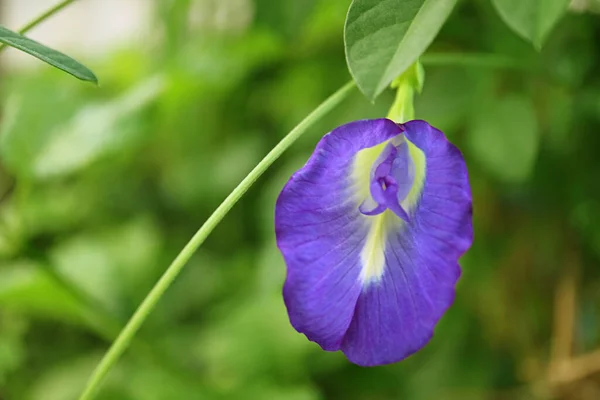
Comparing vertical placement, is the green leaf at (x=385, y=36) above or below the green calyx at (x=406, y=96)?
above

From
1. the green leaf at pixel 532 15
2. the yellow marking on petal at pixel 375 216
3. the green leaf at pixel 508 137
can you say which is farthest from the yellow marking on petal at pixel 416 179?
the green leaf at pixel 508 137

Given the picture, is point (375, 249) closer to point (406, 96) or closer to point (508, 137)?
point (406, 96)

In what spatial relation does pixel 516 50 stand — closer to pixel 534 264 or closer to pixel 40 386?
pixel 534 264

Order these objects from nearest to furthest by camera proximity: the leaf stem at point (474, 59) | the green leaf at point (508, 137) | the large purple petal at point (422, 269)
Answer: the large purple petal at point (422, 269) < the leaf stem at point (474, 59) < the green leaf at point (508, 137)

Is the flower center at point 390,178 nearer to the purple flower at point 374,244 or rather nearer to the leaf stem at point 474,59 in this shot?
the purple flower at point 374,244

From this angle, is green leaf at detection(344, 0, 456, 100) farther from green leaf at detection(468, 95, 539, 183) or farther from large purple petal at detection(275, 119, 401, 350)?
green leaf at detection(468, 95, 539, 183)
